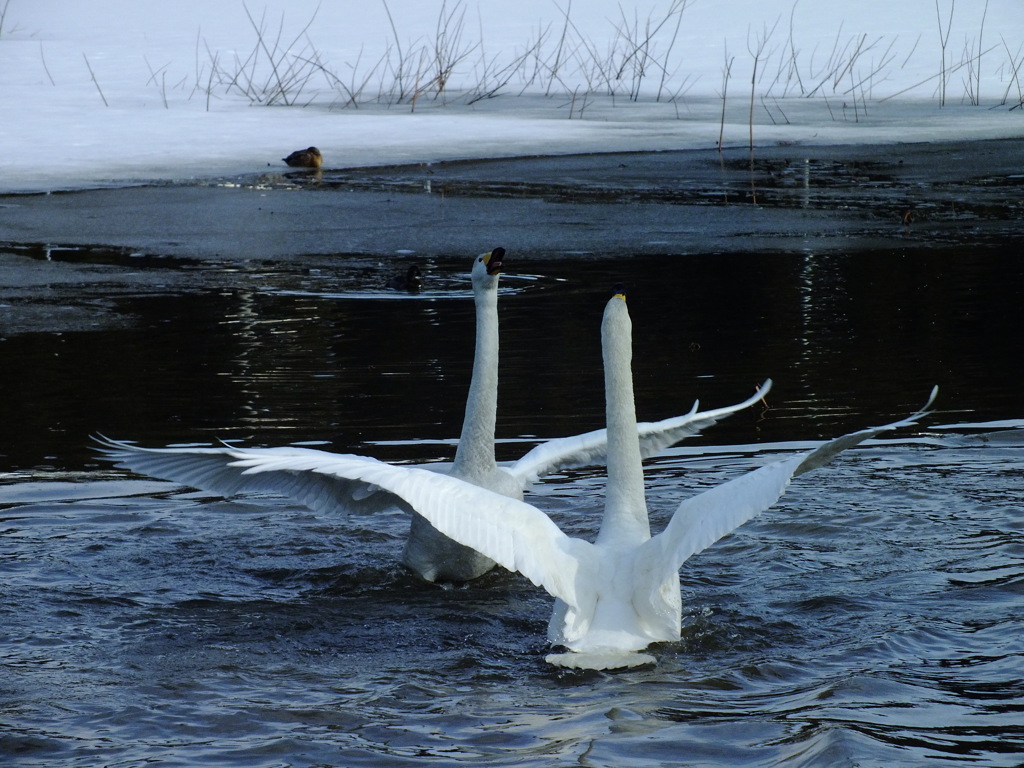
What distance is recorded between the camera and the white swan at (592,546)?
3971 mm

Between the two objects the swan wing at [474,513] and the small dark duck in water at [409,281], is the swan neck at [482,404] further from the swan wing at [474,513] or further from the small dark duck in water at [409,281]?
the small dark duck in water at [409,281]

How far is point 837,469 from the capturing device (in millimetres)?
6391

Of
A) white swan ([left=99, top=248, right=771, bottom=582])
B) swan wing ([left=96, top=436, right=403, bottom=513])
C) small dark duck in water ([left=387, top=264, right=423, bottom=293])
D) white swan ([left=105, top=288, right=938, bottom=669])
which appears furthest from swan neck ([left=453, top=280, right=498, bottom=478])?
small dark duck in water ([left=387, top=264, right=423, bottom=293])

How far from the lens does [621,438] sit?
470 centimetres

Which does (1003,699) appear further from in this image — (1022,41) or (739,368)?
(1022,41)

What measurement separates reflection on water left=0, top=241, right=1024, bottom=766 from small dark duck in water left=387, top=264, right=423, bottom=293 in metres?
0.09

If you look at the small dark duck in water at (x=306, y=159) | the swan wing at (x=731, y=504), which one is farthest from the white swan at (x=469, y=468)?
the small dark duck in water at (x=306, y=159)

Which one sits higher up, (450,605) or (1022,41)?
(1022,41)

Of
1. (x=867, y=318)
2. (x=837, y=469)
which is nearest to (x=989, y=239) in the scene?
(x=867, y=318)

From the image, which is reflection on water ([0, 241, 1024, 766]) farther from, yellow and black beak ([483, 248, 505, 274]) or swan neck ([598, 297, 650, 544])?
yellow and black beak ([483, 248, 505, 274])

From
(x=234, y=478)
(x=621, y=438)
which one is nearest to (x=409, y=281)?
(x=234, y=478)

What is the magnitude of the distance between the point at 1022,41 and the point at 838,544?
2163 cm

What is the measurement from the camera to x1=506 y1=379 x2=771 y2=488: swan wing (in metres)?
5.52

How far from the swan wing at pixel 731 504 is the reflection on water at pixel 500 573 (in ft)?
1.41
